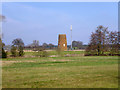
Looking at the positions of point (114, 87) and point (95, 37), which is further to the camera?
point (95, 37)

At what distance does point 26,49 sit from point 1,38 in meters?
9.49

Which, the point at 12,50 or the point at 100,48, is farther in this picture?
the point at 100,48

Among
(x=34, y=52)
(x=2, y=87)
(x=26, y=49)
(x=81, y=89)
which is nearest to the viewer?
(x=81, y=89)

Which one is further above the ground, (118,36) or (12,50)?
(118,36)

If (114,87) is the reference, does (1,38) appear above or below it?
above

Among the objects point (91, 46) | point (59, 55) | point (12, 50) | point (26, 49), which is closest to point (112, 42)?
point (91, 46)

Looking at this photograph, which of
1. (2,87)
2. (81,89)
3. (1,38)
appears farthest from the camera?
(1,38)

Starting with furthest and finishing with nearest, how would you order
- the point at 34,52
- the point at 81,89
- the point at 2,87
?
the point at 34,52 < the point at 2,87 < the point at 81,89

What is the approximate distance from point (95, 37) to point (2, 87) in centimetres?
3209

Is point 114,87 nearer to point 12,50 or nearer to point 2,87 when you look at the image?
point 2,87

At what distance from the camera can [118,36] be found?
38.2 m

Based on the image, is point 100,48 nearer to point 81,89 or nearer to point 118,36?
point 118,36

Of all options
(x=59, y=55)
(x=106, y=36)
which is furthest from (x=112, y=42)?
(x=59, y=55)

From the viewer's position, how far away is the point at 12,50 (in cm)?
3284
